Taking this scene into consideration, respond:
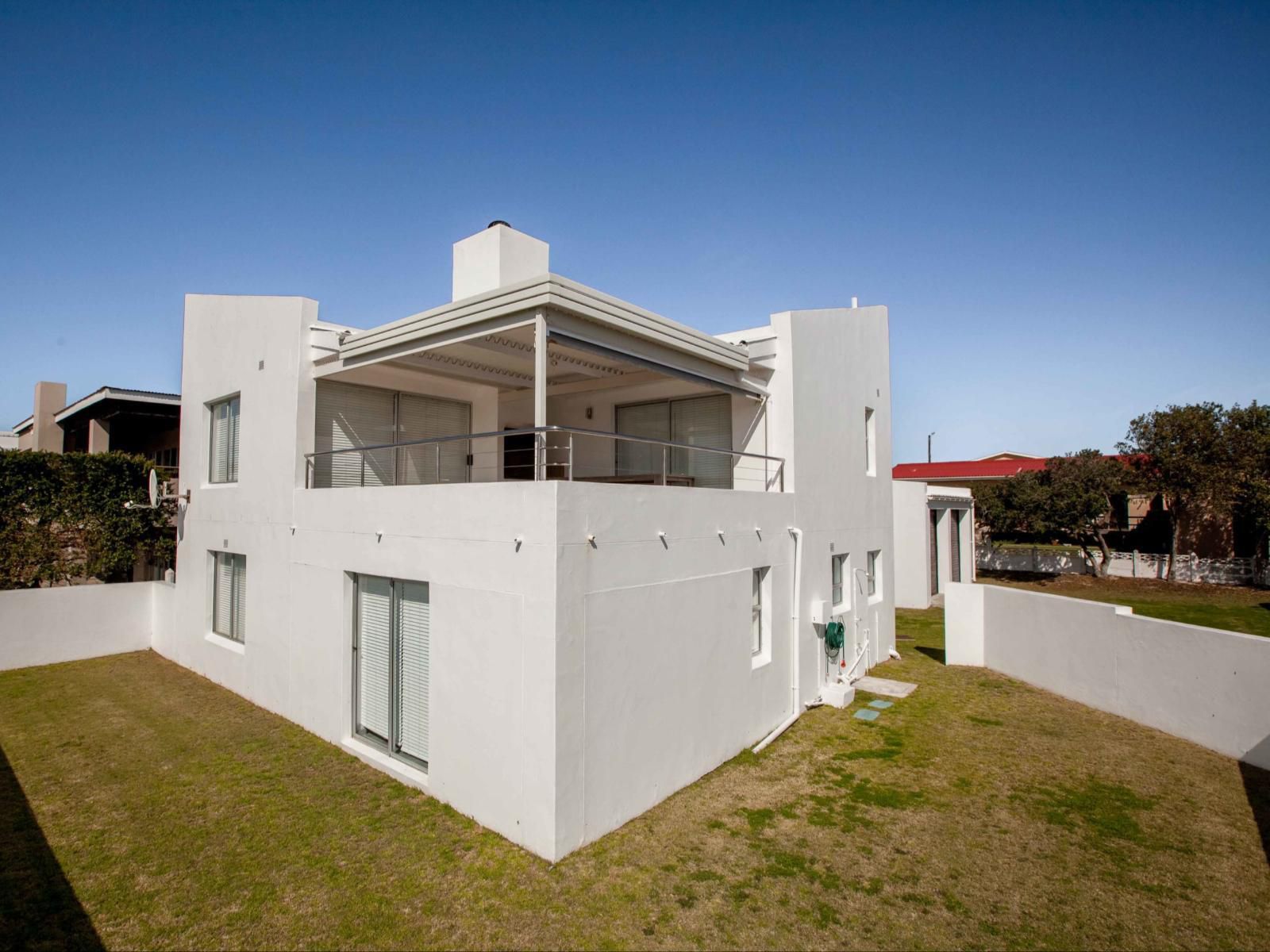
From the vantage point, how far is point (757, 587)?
30.0 ft

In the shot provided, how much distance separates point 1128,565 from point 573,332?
31.7m

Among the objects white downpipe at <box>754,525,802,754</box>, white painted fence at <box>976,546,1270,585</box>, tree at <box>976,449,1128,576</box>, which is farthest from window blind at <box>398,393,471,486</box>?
white painted fence at <box>976,546,1270,585</box>

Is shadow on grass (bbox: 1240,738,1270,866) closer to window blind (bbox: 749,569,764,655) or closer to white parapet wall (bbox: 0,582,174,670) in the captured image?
window blind (bbox: 749,569,764,655)

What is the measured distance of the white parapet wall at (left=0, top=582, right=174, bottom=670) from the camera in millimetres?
12383

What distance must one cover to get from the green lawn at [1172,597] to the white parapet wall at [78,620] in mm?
23832

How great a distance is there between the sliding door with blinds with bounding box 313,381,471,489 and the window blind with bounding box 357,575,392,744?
2.71 m

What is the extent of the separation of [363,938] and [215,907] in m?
1.39

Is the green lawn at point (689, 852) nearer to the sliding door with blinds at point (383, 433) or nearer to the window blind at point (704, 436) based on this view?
the sliding door with blinds at point (383, 433)

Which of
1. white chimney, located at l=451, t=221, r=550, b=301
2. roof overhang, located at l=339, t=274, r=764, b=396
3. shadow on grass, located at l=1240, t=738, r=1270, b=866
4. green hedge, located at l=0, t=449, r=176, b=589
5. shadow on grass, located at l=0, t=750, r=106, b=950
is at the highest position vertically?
white chimney, located at l=451, t=221, r=550, b=301

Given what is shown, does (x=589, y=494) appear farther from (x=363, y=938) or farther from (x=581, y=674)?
(x=363, y=938)

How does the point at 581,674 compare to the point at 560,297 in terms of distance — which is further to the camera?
the point at 560,297

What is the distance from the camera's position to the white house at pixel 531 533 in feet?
20.0

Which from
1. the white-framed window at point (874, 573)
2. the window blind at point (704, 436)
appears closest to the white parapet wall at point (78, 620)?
the window blind at point (704, 436)

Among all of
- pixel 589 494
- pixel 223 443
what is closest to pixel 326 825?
pixel 589 494
